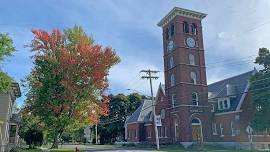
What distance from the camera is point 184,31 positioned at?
164 feet

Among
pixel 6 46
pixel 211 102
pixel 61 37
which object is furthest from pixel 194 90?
pixel 6 46

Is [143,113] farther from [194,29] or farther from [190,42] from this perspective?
[194,29]

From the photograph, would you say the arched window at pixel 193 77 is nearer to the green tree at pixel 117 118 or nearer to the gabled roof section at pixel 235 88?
the gabled roof section at pixel 235 88

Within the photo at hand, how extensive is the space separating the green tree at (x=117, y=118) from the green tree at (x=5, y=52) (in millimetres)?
52078

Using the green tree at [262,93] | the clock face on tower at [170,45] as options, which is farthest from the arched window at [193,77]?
the green tree at [262,93]

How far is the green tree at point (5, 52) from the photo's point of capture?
26.0m

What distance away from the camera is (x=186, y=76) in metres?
47.1

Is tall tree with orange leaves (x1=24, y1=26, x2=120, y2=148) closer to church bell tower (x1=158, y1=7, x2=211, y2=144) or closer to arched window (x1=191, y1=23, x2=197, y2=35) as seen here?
church bell tower (x1=158, y1=7, x2=211, y2=144)

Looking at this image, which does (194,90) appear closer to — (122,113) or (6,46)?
(6,46)

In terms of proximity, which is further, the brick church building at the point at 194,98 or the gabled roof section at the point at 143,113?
the gabled roof section at the point at 143,113

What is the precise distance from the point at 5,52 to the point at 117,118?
5455 cm

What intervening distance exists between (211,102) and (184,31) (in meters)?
12.4

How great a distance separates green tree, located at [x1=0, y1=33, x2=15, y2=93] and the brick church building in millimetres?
26503

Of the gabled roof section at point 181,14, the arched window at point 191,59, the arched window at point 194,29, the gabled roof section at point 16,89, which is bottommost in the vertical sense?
the gabled roof section at point 16,89
